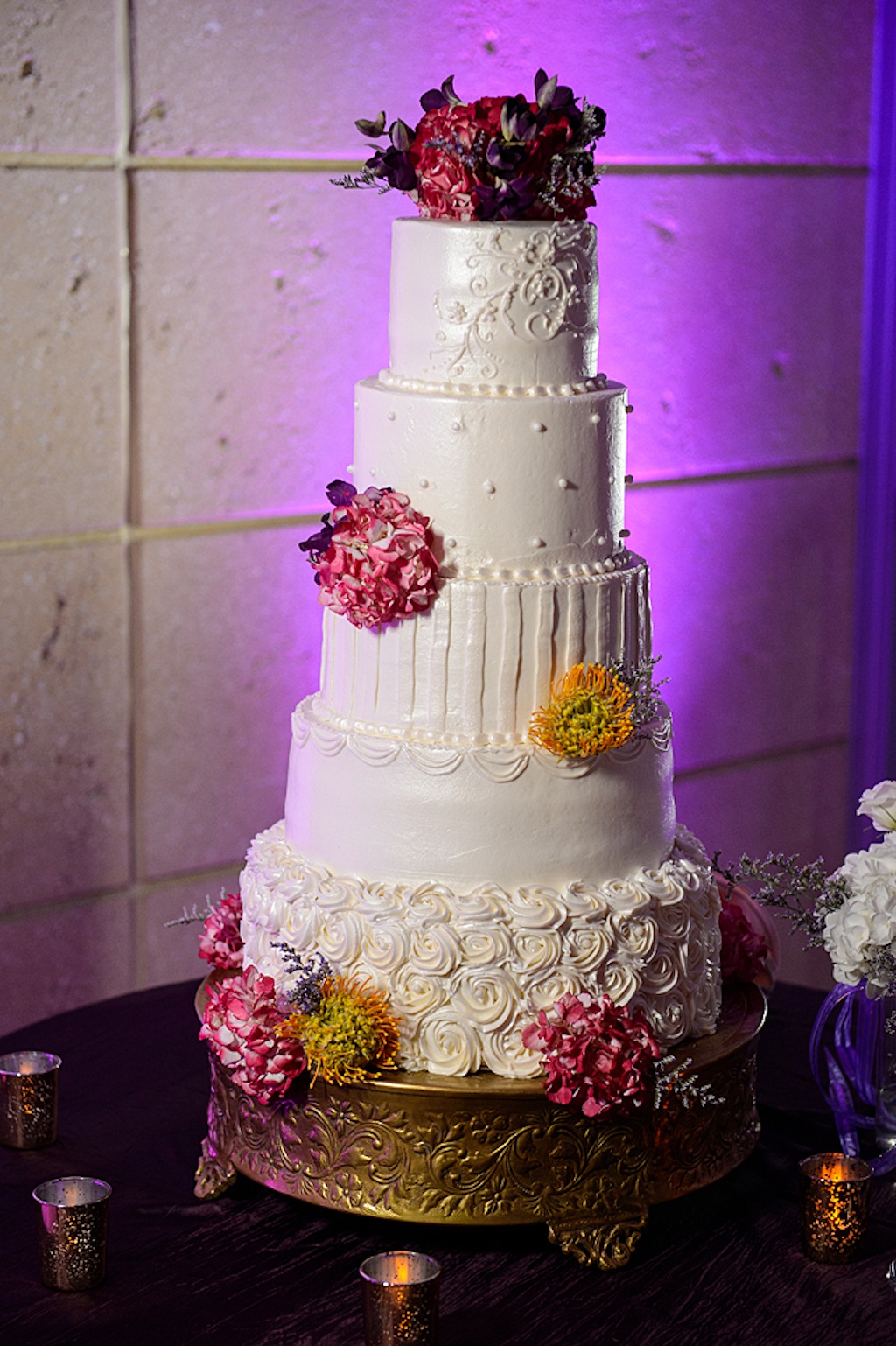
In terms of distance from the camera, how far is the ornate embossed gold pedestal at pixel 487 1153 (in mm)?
2697

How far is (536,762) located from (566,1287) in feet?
2.58

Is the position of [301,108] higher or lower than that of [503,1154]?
higher

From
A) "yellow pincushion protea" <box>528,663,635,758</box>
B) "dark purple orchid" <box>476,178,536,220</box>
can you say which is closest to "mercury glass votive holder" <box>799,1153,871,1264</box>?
"yellow pincushion protea" <box>528,663,635,758</box>

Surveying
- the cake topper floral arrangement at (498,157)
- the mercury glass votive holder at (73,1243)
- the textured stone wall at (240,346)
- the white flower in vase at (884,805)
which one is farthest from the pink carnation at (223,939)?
the cake topper floral arrangement at (498,157)

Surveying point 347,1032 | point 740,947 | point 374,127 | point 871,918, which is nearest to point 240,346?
point 374,127

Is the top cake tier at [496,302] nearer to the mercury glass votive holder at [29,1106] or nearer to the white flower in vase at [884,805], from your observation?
the white flower in vase at [884,805]

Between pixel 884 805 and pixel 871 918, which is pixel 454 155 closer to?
pixel 884 805

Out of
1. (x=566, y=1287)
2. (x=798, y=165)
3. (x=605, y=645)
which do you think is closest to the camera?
(x=566, y=1287)

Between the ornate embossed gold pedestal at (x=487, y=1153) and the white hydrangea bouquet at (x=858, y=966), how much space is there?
0.26 meters

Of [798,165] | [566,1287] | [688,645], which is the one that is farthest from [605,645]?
[798,165]

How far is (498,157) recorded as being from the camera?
8.86ft

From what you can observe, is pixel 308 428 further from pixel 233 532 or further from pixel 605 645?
pixel 605 645

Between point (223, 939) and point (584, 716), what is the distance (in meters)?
0.85

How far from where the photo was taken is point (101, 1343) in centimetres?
245
